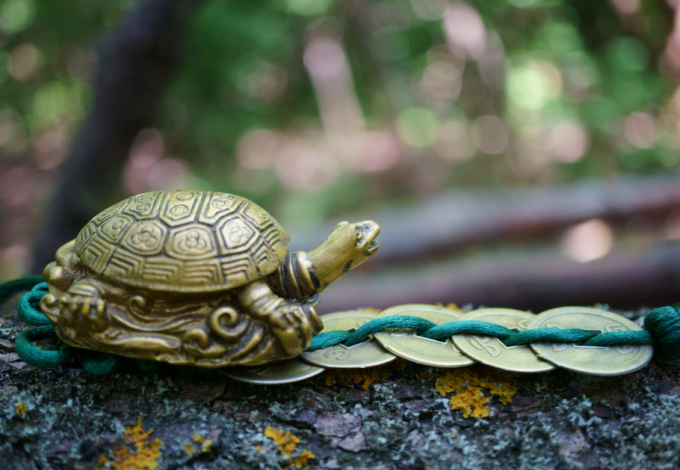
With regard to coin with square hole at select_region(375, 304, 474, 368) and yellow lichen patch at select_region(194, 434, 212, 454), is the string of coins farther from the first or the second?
yellow lichen patch at select_region(194, 434, 212, 454)

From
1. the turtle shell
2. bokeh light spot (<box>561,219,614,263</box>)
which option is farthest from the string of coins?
bokeh light spot (<box>561,219,614,263</box>)

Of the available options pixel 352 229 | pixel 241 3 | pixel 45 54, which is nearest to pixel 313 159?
pixel 241 3

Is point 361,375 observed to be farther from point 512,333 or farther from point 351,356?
point 512,333

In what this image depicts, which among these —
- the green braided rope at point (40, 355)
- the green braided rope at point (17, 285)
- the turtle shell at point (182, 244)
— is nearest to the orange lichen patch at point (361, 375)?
the turtle shell at point (182, 244)

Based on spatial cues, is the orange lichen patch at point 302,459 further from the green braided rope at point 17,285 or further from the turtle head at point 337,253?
the green braided rope at point 17,285

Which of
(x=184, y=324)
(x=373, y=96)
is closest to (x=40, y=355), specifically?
(x=184, y=324)
